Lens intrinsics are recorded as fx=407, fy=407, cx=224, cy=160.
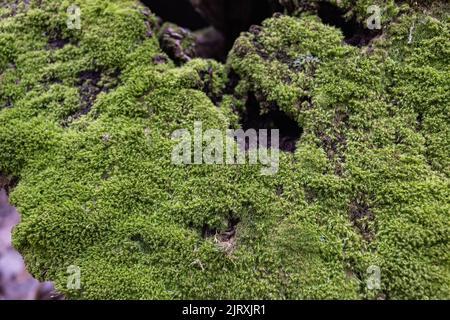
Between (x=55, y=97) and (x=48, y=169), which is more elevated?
(x=55, y=97)

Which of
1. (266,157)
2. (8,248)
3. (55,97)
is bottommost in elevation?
(8,248)

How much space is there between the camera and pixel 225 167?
2541mm

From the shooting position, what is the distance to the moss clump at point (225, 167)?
89.9 inches

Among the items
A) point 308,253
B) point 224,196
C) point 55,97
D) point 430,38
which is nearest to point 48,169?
point 55,97

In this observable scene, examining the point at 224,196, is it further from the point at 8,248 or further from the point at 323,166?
the point at 8,248

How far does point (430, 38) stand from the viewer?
276cm

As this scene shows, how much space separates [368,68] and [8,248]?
15.0ft

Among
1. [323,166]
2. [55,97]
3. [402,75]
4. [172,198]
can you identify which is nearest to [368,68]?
[402,75]

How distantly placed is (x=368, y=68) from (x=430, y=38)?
0.48 metres

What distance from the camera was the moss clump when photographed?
2.28 m
